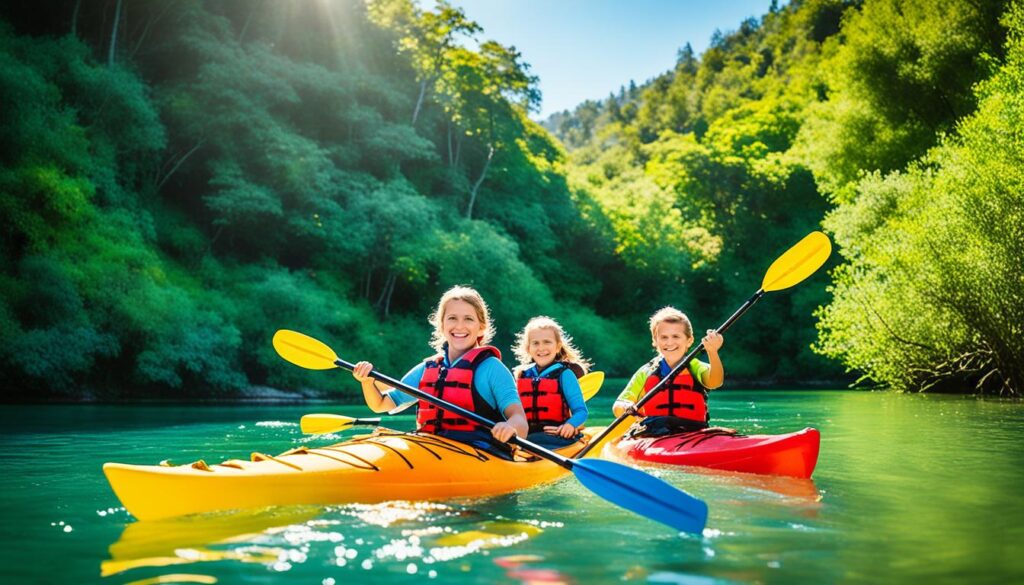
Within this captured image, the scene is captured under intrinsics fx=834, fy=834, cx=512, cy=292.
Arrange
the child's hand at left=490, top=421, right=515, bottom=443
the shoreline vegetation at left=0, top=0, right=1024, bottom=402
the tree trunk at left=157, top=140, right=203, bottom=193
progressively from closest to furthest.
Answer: the child's hand at left=490, top=421, right=515, bottom=443, the shoreline vegetation at left=0, top=0, right=1024, bottom=402, the tree trunk at left=157, top=140, right=203, bottom=193

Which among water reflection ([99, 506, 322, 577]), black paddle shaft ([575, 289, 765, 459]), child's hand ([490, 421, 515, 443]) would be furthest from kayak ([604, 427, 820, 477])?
water reflection ([99, 506, 322, 577])

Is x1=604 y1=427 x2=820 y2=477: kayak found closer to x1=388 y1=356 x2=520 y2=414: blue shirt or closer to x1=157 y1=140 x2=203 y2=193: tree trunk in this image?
x1=388 y1=356 x2=520 y2=414: blue shirt

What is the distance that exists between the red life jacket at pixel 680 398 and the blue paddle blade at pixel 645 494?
1.87 m

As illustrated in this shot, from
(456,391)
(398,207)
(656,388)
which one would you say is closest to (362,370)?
(456,391)

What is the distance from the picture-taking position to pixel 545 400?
546cm

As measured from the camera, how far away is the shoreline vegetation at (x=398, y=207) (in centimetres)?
1198

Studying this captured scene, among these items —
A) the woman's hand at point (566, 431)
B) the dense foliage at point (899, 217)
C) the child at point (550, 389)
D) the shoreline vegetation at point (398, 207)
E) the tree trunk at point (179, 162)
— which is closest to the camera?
the woman's hand at point (566, 431)

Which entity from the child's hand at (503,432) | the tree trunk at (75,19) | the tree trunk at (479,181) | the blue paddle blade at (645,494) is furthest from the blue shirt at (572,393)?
the tree trunk at (479,181)

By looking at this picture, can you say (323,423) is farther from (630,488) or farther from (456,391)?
(630,488)

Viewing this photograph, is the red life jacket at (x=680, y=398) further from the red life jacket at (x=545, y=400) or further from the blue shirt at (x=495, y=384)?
the blue shirt at (x=495, y=384)

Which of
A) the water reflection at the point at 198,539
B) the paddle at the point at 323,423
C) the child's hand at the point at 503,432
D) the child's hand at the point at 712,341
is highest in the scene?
the child's hand at the point at 712,341

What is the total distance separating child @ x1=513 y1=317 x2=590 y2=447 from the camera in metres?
5.33

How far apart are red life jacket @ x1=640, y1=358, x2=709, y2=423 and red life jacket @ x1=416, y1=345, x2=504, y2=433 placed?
1476 mm

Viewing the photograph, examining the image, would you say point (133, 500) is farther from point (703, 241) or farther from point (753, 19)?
point (753, 19)
